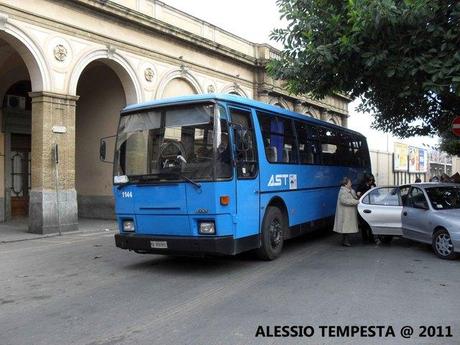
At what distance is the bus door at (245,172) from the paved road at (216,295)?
2.72 feet

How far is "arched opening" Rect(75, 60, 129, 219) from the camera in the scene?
63.3 feet

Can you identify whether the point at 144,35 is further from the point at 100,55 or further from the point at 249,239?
the point at 249,239

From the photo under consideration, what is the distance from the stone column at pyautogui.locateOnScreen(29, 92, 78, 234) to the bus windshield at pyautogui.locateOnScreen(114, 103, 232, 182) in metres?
6.93

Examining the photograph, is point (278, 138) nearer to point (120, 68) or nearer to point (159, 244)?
point (159, 244)

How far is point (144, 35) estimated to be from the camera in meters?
18.5

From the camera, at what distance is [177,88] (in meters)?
20.4

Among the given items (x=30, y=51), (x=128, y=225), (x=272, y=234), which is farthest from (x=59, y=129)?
(x=272, y=234)

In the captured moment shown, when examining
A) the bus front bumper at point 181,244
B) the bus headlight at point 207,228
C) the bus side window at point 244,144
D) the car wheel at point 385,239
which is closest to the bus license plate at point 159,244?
the bus front bumper at point 181,244

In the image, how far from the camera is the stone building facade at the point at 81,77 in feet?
48.1

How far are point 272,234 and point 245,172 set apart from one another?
1680 mm

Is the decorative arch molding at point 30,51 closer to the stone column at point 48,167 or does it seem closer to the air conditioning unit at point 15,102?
the stone column at point 48,167

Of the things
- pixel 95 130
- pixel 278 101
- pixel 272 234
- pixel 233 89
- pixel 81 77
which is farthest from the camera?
pixel 278 101

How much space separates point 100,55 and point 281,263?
10730 mm

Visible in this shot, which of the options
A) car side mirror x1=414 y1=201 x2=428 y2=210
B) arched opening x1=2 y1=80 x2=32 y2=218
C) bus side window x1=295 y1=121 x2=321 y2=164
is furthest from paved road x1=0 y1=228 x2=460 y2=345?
arched opening x1=2 y1=80 x2=32 y2=218
